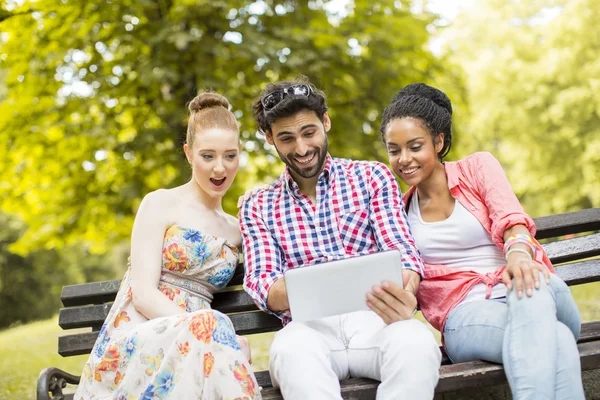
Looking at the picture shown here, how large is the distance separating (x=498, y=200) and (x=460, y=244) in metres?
0.28

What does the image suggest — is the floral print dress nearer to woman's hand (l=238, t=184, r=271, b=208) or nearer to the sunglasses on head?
woman's hand (l=238, t=184, r=271, b=208)

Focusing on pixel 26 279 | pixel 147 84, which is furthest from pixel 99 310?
pixel 26 279

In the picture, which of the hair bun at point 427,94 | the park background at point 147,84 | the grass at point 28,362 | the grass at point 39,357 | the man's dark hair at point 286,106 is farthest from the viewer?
the park background at point 147,84

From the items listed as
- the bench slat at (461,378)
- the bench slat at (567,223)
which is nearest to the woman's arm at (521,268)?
the bench slat at (461,378)

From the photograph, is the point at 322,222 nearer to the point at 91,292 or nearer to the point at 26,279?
the point at 91,292

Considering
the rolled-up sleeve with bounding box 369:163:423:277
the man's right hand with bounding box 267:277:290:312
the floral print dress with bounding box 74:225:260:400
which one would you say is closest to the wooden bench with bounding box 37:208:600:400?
the floral print dress with bounding box 74:225:260:400

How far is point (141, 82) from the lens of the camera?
6.44 m

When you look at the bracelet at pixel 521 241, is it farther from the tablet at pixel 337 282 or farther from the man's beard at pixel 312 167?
the man's beard at pixel 312 167

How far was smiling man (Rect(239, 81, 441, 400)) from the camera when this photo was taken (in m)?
2.62

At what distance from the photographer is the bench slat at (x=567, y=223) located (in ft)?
11.6

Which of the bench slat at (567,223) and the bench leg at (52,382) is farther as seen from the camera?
the bench slat at (567,223)

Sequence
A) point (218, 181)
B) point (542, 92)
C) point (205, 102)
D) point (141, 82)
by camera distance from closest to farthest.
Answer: point (218, 181)
point (205, 102)
point (141, 82)
point (542, 92)

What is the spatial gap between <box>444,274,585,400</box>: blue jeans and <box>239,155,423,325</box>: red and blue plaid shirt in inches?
17.7

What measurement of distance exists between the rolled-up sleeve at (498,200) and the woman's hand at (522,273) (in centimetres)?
19
